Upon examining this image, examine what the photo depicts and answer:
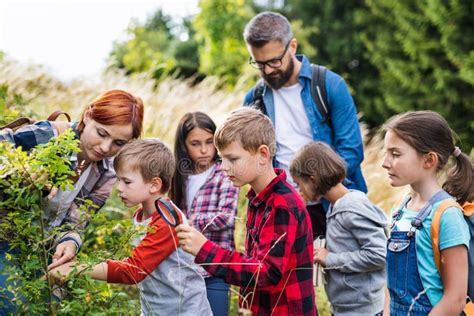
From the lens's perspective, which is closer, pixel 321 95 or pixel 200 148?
pixel 200 148

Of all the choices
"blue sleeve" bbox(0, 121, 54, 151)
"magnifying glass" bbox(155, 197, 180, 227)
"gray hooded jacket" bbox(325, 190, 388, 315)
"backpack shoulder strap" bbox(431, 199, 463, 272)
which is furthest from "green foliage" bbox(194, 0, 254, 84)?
"backpack shoulder strap" bbox(431, 199, 463, 272)

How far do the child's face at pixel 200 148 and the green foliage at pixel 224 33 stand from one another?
1008 cm

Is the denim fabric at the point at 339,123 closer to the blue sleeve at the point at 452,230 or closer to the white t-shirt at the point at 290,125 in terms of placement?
the white t-shirt at the point at 290,125

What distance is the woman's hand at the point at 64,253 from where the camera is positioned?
328 cm

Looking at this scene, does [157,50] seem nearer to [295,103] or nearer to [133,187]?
[295,103]

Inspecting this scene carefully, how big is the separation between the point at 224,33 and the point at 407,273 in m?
12.4

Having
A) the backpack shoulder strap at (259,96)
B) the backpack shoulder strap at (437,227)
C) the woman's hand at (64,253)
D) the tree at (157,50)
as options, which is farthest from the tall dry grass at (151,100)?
the backpack shoulder strap at (437,227)

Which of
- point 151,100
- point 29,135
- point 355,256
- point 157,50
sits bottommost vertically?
point 157,50

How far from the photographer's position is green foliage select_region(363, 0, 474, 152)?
1315 centimetres

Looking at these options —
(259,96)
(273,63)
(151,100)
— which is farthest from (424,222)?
(151,100)

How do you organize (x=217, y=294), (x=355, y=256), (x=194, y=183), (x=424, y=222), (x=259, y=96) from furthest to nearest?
1. (x=259, y=96)
2. (x=194, y=183)
3. (x=217, y=294)
4. (x=355, y=256)
5. (x=424, y=222)

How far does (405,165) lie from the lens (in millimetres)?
3404

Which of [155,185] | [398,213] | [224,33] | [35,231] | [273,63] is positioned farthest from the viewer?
[224,33]

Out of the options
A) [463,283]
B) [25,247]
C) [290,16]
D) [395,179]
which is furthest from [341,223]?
[290,16]
